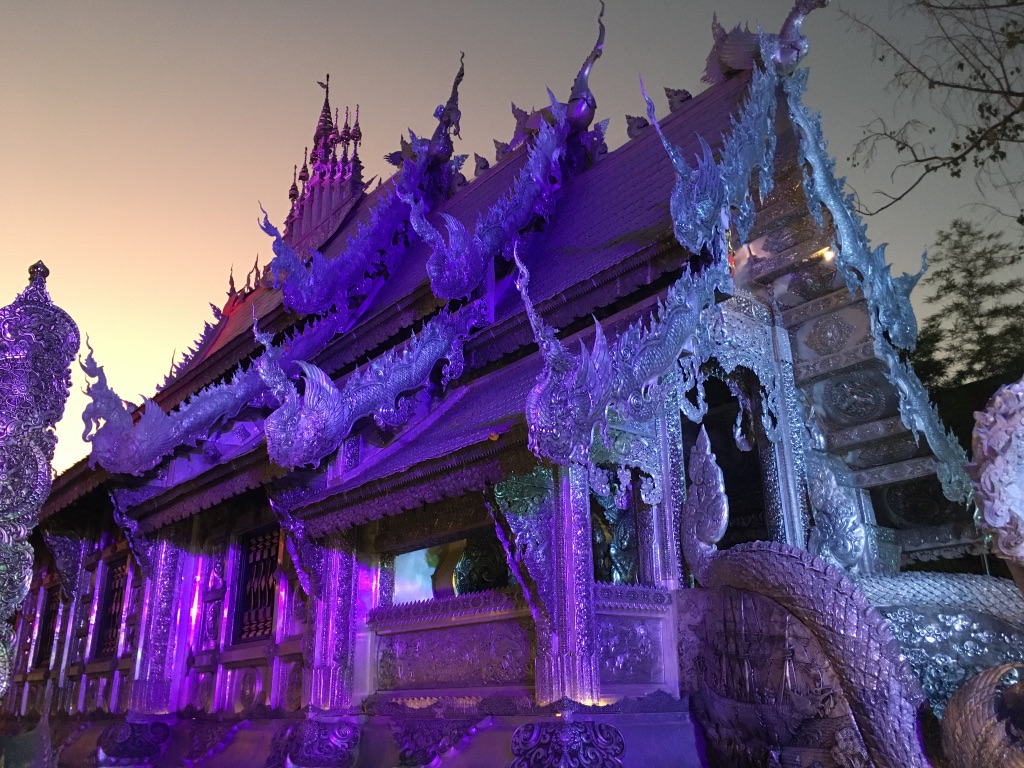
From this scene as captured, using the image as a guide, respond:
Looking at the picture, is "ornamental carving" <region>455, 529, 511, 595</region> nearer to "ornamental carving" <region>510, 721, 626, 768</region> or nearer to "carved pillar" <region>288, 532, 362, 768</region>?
"carved pillar" <region>288, 532, 362, 768</region>

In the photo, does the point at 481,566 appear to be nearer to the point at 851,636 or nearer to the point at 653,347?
the point at 653,347

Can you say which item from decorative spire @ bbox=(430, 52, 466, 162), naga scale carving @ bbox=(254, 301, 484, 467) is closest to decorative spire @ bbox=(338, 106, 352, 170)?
decorative spire @ bbox=(430, 52, 466, 162)

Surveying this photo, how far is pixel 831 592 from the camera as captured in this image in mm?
3705

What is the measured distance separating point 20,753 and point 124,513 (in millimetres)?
5006

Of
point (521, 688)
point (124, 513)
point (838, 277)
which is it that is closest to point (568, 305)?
point (838, 277)

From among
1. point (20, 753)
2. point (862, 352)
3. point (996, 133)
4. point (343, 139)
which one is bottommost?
point (20, 753)

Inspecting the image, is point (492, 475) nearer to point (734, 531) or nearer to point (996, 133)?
point (734, 531)

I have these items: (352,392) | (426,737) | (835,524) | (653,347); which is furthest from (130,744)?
(835,524)

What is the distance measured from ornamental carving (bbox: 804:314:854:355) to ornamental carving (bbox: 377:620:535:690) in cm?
298

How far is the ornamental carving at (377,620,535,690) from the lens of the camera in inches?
187

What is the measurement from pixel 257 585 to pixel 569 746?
15.0 ft

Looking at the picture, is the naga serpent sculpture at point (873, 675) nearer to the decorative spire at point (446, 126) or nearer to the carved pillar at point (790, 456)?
the carved pillar at point (790, 456)

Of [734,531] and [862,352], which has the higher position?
[862,352]

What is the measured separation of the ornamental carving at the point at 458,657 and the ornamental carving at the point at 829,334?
117 inches
